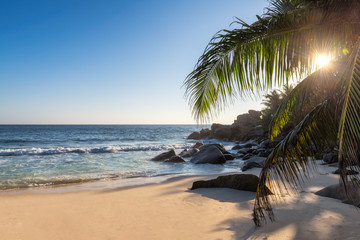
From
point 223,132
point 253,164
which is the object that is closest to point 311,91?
point 253,164

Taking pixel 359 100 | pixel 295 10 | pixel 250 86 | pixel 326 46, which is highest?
pixel 295 10

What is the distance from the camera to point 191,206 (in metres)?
5.84

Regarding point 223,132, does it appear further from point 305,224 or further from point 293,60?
point 293,60

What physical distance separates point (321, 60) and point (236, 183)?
15.7 feet

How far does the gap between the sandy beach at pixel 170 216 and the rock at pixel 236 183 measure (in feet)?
0.81

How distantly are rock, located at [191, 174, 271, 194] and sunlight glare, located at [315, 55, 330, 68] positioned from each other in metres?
4.36

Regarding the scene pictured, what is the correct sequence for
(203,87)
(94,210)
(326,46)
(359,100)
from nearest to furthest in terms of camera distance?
(359,100), (326,46), (203,87), (94,210)

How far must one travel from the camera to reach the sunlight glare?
2.90 metres

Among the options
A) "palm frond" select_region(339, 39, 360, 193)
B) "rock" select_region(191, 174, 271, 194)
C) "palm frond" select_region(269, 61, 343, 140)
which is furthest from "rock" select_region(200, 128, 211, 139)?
"palm frond" select_region(339, 39, 360, 193)

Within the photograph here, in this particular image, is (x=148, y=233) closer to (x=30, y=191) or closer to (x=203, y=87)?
(x=203, y=87)

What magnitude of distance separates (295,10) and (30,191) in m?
8.86

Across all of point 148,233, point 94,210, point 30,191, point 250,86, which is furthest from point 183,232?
point 30,191

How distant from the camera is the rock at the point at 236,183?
6770 millimetres

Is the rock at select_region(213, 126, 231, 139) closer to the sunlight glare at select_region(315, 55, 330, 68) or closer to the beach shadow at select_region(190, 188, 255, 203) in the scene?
the beach shadow at select_region(190, 188, 255, 203)
